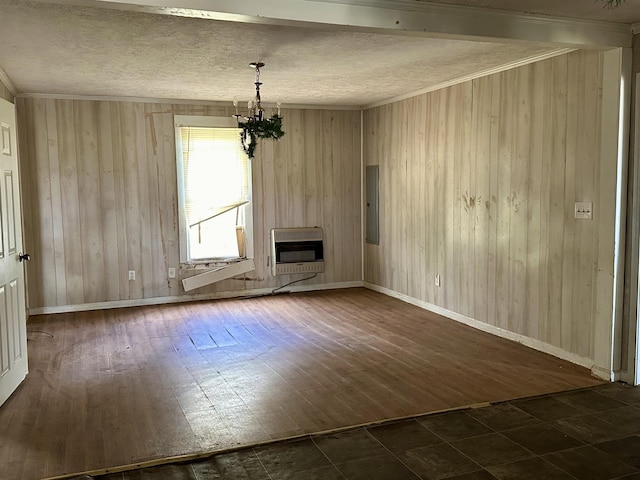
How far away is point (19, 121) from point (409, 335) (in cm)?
476

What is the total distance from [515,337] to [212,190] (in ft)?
13.0

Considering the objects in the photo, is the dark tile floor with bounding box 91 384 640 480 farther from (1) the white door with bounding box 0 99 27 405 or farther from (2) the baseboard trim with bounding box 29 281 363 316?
(2) the baseboard trim with bounding box 29 281 363 316

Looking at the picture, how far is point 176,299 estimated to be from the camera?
687 centimetres

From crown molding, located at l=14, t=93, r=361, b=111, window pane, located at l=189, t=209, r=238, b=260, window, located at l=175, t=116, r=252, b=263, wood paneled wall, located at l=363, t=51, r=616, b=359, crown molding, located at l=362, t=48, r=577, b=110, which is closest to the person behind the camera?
wood paneled wall, located at l=363, t=51, r=616, b=359

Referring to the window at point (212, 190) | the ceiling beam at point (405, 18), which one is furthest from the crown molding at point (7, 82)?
the ceiling beam at point (405, 18)

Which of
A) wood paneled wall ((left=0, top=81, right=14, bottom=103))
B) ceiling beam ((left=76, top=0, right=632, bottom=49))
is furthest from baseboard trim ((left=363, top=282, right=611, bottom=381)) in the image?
wood paneled wall ((left=0, top=81, right=14, bottom=103))

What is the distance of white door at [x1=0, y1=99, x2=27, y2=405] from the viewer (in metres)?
3.71

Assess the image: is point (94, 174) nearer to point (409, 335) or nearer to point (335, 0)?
point (409, 335)

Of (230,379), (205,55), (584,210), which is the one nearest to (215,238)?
(205,55)

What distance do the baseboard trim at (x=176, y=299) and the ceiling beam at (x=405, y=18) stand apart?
4579mm

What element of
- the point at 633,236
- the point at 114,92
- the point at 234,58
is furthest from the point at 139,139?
the point at 633,236

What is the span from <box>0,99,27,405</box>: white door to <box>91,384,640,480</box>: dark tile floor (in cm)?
151

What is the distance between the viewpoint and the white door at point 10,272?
3709 mm

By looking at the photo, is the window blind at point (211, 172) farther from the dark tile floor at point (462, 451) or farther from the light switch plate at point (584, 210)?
the dark tile floor at point (462, 451)
